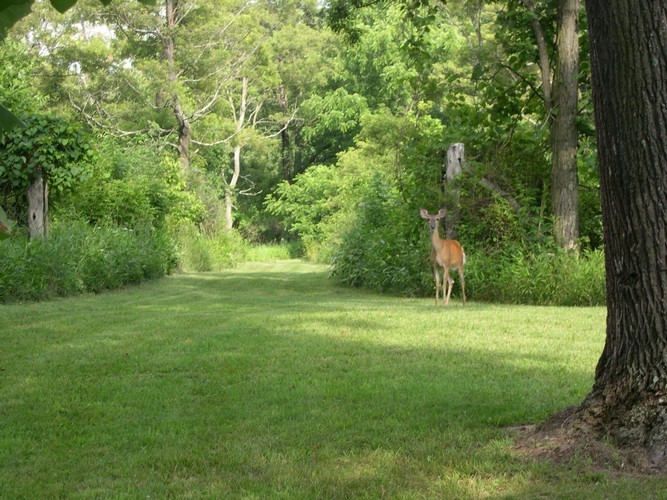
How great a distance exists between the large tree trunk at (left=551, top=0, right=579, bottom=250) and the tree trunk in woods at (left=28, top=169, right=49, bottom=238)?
1004 cm

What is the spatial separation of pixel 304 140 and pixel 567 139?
131 feet

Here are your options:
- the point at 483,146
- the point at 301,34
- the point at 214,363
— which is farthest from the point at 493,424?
the point at 301,34

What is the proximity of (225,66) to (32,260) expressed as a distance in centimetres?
2434

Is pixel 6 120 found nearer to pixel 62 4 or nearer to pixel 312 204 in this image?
pixel 62 4

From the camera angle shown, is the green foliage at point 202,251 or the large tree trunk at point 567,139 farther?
the green foliage at point 202,251

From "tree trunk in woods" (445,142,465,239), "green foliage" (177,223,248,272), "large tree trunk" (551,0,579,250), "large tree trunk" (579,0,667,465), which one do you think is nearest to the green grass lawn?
"large tree trunk" (579,0,667,465)

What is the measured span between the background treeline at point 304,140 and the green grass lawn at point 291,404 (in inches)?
75.7

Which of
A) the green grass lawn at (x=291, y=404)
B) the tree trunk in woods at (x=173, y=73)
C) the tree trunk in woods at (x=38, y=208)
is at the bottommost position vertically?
the green grass lawn at (x=291, y=404)

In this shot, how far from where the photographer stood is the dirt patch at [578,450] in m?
4.36

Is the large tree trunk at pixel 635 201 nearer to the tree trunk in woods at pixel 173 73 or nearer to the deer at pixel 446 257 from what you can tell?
the deer at pixel 446 257

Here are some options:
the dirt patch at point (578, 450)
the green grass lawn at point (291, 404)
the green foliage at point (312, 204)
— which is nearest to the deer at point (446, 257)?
the green grass lawn at point (291, 404)

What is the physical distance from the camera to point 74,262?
1659 centimetres

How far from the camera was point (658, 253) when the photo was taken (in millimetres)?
4473

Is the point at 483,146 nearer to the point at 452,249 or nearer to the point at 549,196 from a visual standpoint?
the point at 549,196
